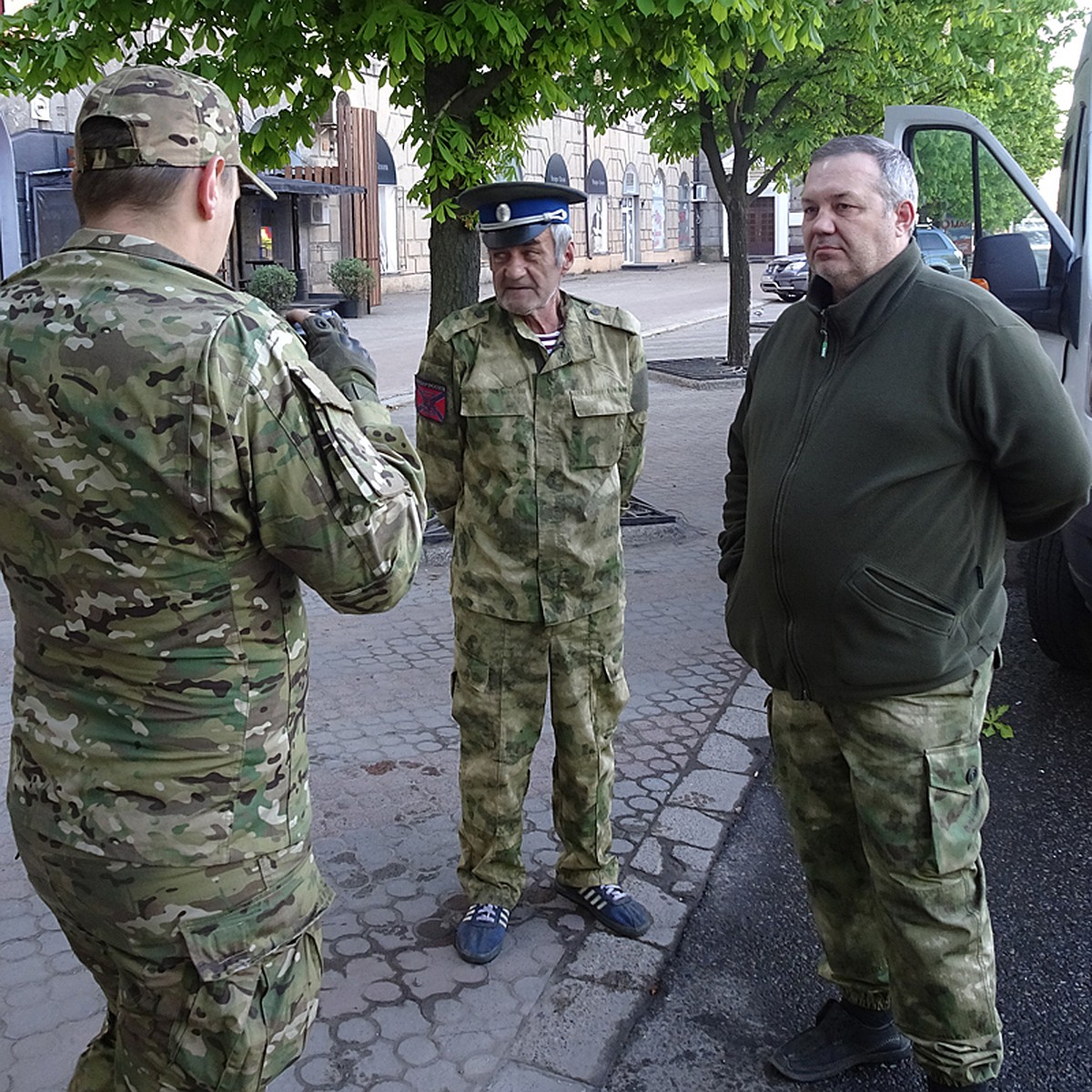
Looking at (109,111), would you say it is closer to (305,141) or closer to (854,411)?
(854,411)

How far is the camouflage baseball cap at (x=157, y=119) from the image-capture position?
1.89 meters

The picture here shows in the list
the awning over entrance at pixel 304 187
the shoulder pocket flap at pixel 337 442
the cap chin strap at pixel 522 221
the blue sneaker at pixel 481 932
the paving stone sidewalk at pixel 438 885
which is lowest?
the paving stone sidewalk at pixel 438 885

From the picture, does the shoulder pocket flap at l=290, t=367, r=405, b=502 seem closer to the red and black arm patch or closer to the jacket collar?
the jacket collar

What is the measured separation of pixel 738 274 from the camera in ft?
53.0

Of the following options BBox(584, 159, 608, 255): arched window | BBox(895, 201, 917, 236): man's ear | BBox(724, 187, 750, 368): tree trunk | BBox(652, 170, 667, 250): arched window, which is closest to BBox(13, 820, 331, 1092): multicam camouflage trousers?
BBox(895, 201, 917, 236): man's ear

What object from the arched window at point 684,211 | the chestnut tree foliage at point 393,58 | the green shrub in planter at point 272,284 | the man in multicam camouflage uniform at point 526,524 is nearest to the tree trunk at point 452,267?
the chestnut tree foliage at point 393,58

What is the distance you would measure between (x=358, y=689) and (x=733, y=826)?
194cm

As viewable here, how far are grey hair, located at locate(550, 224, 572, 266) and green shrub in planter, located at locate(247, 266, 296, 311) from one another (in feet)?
61.7

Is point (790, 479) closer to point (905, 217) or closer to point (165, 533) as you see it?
point (905, 217)

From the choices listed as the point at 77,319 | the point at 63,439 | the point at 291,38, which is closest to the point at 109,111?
the point at 77,319

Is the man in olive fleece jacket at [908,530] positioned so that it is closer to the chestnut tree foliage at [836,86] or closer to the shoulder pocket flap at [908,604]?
the shoulder pocket flap at [908,604]

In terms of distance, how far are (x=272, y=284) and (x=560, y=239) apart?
1951cm

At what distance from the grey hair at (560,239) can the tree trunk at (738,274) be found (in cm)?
1206

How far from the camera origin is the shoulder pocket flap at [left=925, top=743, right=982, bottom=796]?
8.60 ft
